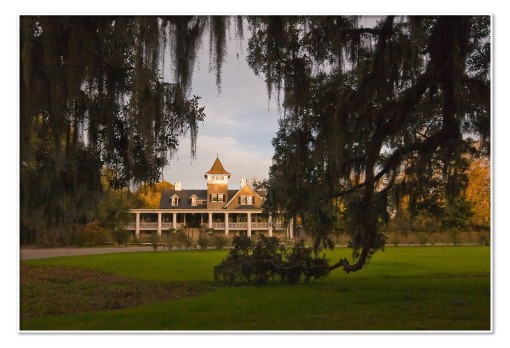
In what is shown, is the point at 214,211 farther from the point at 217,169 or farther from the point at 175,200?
the point at 217,169

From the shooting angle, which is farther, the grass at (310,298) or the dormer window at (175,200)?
the dormer window at (175,200)

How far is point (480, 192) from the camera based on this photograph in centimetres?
417

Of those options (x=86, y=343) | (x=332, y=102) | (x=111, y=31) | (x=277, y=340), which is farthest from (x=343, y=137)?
(x=86, y=343)

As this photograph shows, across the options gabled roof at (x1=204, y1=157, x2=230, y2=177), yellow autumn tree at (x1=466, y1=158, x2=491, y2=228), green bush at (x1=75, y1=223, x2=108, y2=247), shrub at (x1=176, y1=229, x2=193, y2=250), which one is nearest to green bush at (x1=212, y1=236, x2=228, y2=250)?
shrub at (x1=176, y1=229, x2=193, y2=250)

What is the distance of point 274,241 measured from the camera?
215 inches

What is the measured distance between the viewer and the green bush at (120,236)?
490cm

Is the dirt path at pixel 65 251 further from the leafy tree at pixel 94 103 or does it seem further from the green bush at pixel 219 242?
the green bush at pixel 219 242

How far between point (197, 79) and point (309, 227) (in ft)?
7.22

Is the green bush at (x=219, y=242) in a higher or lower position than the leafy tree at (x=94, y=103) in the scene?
lower

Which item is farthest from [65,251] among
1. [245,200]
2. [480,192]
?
[480,192]

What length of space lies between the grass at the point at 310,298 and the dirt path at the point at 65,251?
0.09 m

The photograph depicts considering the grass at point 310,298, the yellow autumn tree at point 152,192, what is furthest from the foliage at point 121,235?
the yellow autumn tree at point 152,192

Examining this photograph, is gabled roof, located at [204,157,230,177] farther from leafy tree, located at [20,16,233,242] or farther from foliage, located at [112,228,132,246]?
foliage, located at [112,228,132,246]
